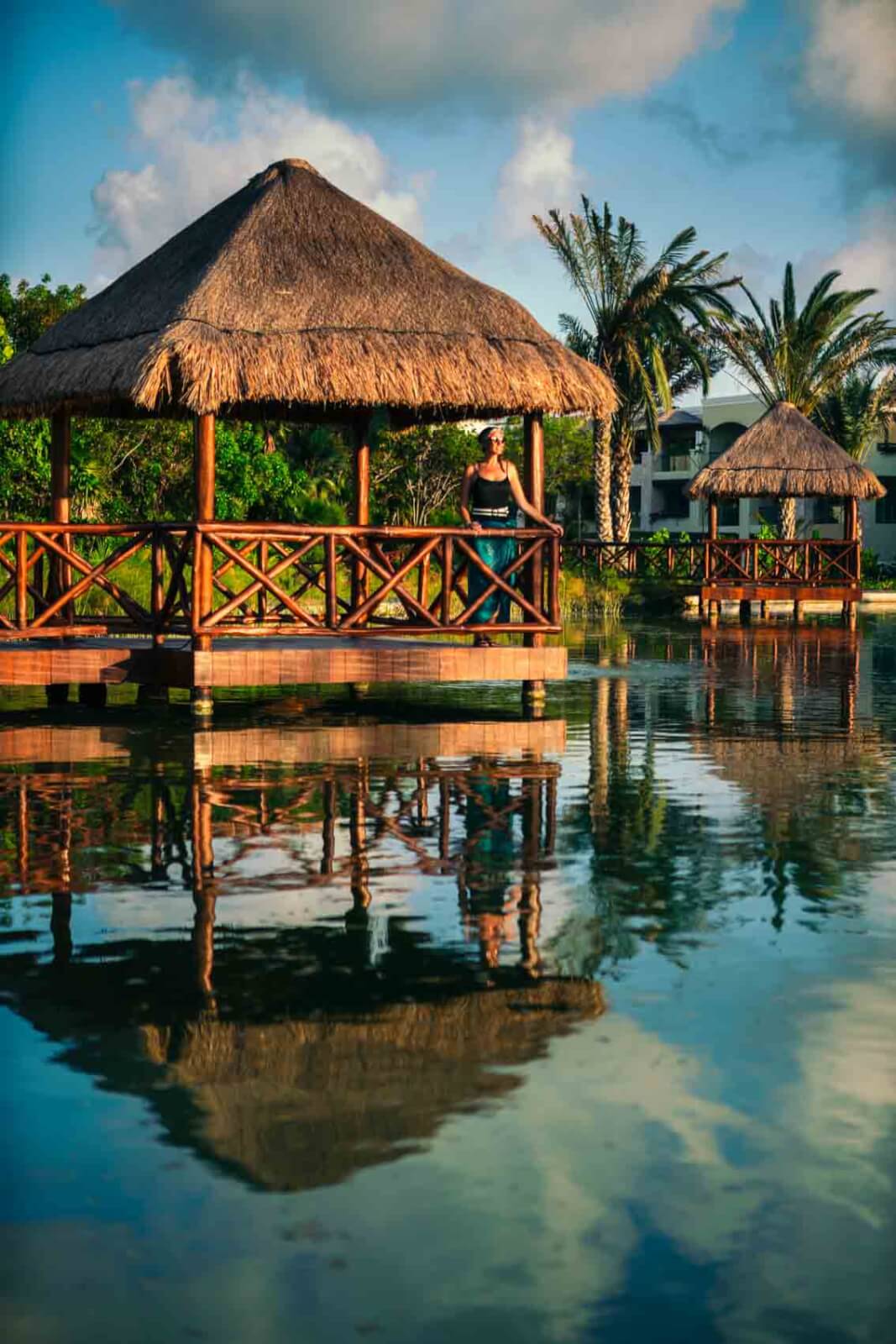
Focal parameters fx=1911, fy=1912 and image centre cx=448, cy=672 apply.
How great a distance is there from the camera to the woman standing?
15609 mm

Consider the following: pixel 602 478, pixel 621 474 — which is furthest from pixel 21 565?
pixel 621 474

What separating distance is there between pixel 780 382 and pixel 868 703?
103ft

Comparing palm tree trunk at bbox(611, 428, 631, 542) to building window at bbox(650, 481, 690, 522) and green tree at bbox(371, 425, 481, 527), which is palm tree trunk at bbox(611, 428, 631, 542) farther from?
building window at bbox(650, 481, 690, 522)

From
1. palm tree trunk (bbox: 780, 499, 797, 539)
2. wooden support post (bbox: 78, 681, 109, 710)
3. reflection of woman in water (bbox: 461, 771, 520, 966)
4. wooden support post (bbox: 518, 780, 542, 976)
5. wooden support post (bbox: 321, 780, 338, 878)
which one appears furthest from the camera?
palm tree trunk (bbox: 780, 499, 797, 539)

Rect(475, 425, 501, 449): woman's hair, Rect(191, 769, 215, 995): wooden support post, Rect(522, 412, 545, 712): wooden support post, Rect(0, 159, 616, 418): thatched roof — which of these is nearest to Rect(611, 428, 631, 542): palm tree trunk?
Rect(522, 412, 545, 712): wooden support post

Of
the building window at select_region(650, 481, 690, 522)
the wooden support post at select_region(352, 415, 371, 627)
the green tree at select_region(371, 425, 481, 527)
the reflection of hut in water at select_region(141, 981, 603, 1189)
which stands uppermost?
the building window at select_region(650, 481, 690, 522)

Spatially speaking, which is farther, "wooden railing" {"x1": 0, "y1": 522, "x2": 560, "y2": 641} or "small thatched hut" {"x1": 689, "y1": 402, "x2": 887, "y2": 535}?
"small thatched hut" {"x1": 689, "y1": 402, "x2": 887, "y2": 535}

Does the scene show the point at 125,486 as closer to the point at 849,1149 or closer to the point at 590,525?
the point at 849,1149

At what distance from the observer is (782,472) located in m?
37.8

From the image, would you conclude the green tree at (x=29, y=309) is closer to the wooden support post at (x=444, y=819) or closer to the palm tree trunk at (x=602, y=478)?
the palm tree trunk at (x=602, y=478)

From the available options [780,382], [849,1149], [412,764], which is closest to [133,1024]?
[849,1149]

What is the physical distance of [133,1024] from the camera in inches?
189

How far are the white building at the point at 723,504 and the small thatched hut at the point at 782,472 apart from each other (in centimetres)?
3051

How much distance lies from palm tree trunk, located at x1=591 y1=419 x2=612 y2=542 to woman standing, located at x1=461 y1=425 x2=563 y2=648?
1044 inches
